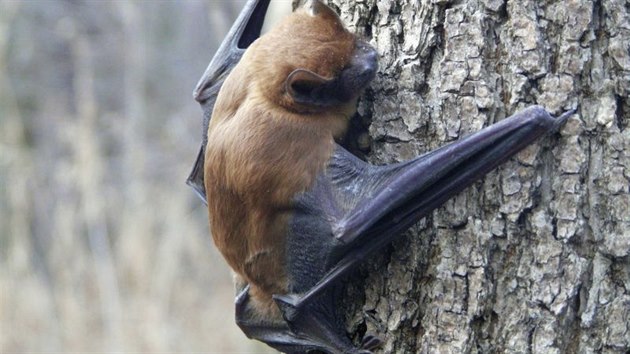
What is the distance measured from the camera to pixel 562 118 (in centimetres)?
226

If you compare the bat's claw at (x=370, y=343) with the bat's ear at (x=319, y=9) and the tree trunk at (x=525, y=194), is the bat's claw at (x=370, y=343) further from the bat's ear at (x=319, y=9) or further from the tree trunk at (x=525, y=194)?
the bat's ear at (x=319, y=9)

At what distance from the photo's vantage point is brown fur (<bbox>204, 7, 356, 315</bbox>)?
7.96 ft

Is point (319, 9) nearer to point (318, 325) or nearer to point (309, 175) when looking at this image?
point (309, 175)

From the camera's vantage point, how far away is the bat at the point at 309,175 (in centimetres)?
230

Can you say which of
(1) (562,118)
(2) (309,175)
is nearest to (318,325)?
(2) (309,175)

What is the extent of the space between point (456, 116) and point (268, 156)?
554 millimetres

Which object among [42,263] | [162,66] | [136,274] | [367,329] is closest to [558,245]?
[367,329]

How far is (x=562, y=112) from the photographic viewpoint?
2275mm

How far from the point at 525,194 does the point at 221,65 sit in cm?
128

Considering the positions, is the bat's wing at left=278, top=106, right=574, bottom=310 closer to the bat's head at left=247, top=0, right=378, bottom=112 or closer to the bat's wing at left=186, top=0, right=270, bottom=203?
the bat's head at left=247, top=0, right=378, bottom=112

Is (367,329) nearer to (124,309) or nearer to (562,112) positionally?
(562,112)

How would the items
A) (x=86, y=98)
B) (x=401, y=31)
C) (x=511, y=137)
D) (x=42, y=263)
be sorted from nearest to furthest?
1. (x=511, y=137)
2. (x=401, y=31)
3. (x=86, y=98)
4. (x=42, y=263)

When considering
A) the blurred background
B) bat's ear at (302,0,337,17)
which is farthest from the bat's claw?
the blurred background

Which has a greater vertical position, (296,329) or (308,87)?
(308,87)
